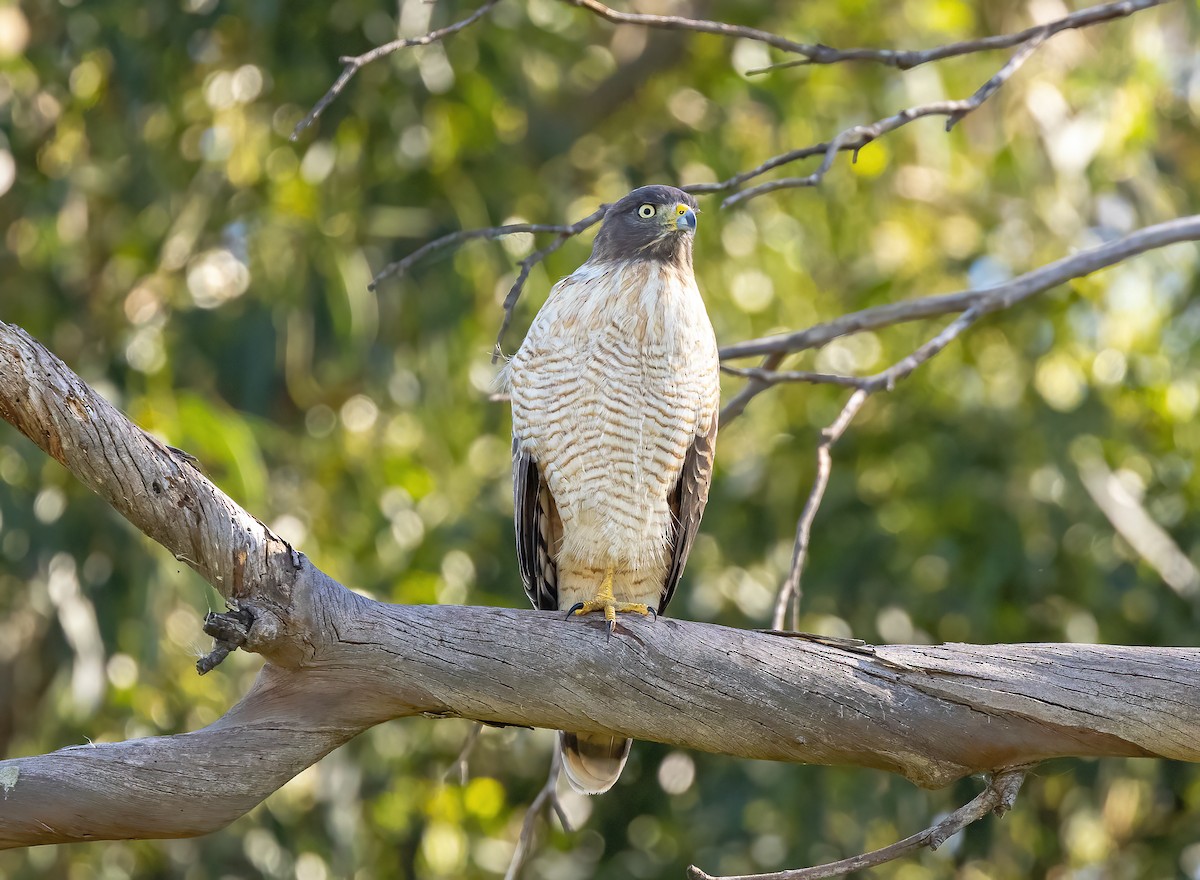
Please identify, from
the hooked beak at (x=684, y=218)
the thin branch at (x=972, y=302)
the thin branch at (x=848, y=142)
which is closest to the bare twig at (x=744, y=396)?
the thin branch at (x=972, y=302)

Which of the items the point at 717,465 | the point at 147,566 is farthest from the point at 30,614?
the point at 717,465

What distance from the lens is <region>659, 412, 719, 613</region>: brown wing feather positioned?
3.89m

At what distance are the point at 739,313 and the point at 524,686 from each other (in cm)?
437

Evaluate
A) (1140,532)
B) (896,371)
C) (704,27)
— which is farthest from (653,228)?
(1140,532)

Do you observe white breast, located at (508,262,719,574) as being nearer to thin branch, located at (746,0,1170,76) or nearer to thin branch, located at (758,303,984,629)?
thin branch, located at (758,303,984,629)

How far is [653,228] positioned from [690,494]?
2.44ft

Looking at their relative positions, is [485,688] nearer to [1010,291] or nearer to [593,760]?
[593,760]

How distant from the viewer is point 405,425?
7270 mm

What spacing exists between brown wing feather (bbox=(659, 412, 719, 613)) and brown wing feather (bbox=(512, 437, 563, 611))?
0.33 meters

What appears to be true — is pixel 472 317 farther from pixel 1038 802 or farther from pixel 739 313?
pixel 1038 802

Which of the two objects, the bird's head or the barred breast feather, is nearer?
the barred breast feather

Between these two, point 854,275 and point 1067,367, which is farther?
point 854,275

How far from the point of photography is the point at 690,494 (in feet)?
13.0

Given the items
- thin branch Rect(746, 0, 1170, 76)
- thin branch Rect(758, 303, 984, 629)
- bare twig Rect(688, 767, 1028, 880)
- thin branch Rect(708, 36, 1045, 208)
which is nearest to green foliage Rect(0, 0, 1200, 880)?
thin branch Rect(758, 303, 984, 629)
